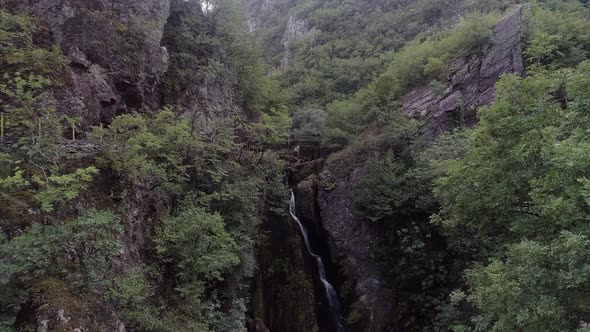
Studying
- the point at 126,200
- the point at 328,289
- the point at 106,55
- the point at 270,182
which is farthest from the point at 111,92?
the point at 328,289

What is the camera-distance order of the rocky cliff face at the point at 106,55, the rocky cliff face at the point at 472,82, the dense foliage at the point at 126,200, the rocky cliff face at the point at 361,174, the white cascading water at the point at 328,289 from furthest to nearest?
the rocky cliff face at the point at 472,82, the white cascading water at the point at 328,289, the rocky cliff face at the point at 361,174, the rocky cliff face at the point at 106,55, the dense foliage at the point at 126,200

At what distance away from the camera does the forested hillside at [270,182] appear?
8.09 metres

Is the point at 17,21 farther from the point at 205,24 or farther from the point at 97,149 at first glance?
the point at 205,24

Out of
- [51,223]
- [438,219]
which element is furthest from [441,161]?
[51,223]

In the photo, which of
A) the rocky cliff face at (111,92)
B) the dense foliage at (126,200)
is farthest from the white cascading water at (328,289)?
the dense foliage at (126,200)

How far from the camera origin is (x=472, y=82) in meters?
23.6

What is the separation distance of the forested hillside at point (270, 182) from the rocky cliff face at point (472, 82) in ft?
0.42

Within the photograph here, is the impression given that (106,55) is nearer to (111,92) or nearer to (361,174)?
(111,92)

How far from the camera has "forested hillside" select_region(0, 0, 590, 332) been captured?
8.09m

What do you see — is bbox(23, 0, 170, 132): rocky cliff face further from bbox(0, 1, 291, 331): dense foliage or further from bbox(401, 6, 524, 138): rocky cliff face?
bbox(401, 6, 524, 138): rocky cliff face

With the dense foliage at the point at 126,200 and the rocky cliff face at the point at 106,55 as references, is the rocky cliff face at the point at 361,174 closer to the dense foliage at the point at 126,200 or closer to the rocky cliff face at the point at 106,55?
the dense foliage at the point at 126,200

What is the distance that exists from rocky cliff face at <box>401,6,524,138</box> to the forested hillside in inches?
5.1

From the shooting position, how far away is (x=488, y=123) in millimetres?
11547

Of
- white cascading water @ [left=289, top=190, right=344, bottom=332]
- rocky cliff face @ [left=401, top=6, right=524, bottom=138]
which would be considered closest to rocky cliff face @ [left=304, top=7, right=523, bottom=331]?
rocky cliff face @ [left=401, top=6, right=524, bottom=138]
